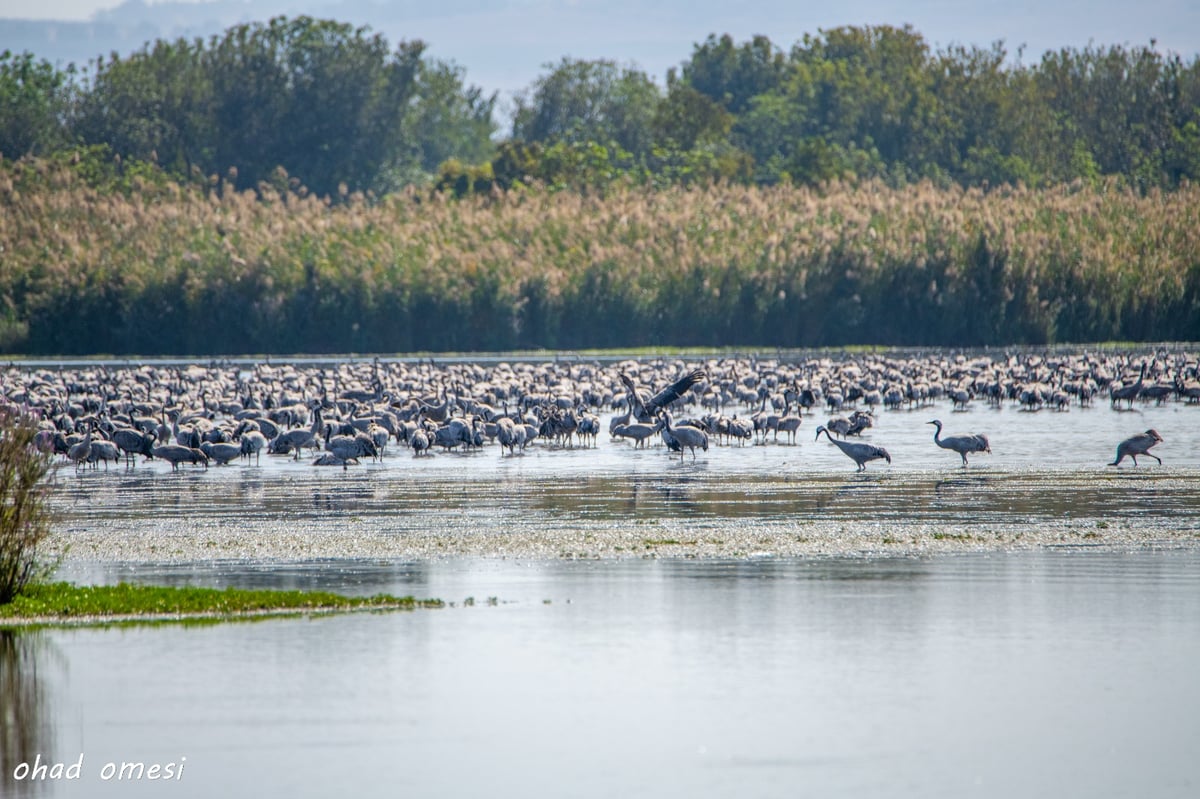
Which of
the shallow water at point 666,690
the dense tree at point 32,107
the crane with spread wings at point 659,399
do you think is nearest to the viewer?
the shallow water at point 666,690

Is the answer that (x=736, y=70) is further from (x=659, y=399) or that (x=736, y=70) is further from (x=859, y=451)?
(x=859, y=451)

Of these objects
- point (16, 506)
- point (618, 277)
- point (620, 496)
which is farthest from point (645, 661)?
point (618, 277)

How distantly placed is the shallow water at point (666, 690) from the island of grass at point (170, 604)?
389 mm

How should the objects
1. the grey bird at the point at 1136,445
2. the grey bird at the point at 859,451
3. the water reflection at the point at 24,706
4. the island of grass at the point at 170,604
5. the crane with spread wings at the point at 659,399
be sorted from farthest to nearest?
the crane with spread wings at the point at 659,399
the grey bird at the point at 1136,445
the grey bird at the point at 859,451
the island of grass at the point at 170,604
the water reflection at the point at 24,706

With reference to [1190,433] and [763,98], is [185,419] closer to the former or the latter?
Answer: [1190,433]

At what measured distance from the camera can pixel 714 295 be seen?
50312mm

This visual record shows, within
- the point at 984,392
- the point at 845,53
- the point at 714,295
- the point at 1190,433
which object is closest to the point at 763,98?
the point at 845,53

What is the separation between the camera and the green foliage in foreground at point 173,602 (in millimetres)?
13898

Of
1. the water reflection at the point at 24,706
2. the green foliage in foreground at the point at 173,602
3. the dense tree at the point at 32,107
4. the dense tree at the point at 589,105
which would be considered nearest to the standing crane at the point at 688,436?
the green foliage in foreground at the point at 173,602

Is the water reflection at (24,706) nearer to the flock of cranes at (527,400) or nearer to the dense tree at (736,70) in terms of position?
the flock of cranes at (527,400)

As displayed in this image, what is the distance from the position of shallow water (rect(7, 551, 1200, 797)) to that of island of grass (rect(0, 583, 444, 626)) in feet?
1.28

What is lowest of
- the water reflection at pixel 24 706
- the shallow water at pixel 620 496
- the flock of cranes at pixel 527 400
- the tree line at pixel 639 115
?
the water reflection at pixel 24 706

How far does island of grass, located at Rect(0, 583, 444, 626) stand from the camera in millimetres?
13828

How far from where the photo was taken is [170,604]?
552 inches
